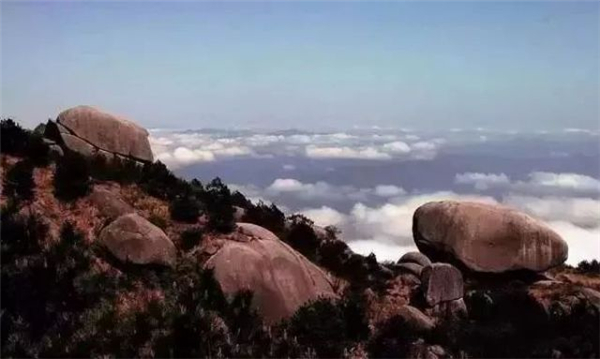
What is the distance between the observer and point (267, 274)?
62.4 ft

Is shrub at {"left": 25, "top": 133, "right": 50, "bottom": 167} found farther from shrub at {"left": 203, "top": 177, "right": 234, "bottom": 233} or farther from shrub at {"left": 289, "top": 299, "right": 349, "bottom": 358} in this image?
shrub at {"left": 289, "top": 299, "right": 349, "bottom": 358}

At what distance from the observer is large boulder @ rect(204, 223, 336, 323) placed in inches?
725

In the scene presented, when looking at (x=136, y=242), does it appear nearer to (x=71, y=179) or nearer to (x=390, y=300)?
(x=71, y=179)

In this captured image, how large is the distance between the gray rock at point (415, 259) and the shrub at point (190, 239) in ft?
26.6

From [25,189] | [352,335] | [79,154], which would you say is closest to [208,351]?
[352,335]

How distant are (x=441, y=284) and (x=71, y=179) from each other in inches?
510

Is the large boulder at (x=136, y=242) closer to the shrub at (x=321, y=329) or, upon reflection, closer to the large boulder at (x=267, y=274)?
the large boulder at (x=267, y=274)

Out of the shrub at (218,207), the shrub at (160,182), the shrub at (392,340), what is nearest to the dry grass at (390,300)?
the shrub at (392,340)

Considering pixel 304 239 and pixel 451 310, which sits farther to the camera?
pixel 304 239

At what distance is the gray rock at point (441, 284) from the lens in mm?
20219

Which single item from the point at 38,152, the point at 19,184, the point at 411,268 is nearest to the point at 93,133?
the point at 38,152

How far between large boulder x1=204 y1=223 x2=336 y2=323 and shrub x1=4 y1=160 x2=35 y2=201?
642cm

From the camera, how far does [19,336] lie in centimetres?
1555

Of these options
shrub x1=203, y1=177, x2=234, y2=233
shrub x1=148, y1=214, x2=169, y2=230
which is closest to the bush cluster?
shrub x1=148, y1=214, x2=169, y2=230
